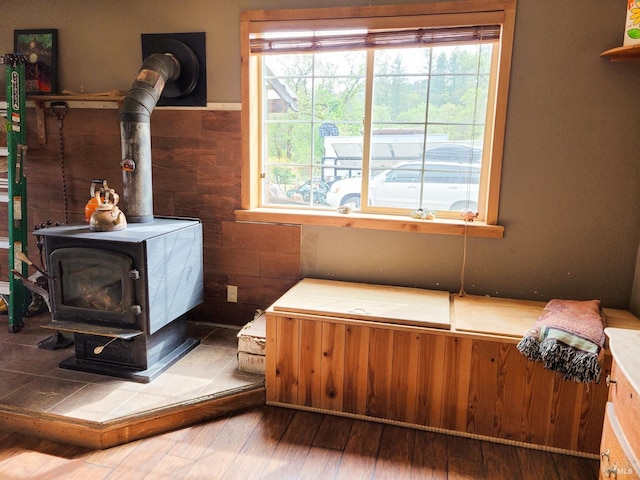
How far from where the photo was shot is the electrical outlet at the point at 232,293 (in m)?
3.05

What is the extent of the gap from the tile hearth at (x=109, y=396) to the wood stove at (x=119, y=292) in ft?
0.32

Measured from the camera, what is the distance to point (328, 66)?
2775 millimetres

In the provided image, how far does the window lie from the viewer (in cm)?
251

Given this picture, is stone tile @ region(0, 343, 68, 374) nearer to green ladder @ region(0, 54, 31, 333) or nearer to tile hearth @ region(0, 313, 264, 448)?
tile hearth @ region(0, 313, 264, 448)

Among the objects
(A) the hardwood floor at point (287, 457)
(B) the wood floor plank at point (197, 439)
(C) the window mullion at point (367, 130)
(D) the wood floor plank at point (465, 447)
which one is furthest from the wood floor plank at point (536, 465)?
(C) the window mullion at point (367, 130)

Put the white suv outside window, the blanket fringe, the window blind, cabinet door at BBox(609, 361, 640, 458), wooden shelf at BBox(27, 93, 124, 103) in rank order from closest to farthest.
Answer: cabinet door at BBox(609, 361, 640, 458)
the blanket fringe
the window blind
the white suv outside window
wooden shelf at BBox(27, 93, 124, 103)

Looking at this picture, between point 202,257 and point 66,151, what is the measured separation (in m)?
1.21

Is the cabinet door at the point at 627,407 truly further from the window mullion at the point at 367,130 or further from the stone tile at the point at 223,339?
the stone tile at the point at 223,339

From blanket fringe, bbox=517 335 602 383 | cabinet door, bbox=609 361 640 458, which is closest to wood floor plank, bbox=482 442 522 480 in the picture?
blanket fringe, bbox=517 335 602 383

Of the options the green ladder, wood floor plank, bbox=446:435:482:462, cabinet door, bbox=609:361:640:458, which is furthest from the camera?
the green ladder

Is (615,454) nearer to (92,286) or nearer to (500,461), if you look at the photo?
(500,461)

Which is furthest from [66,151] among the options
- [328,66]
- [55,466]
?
[55,466]

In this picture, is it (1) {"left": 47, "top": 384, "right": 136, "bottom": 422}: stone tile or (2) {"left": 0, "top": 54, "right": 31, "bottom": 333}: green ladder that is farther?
(2) {"left": 0, "top": 54, "right": 31, "bottom": 333}: green ladder

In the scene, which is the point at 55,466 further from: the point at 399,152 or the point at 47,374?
the point at 399,152
